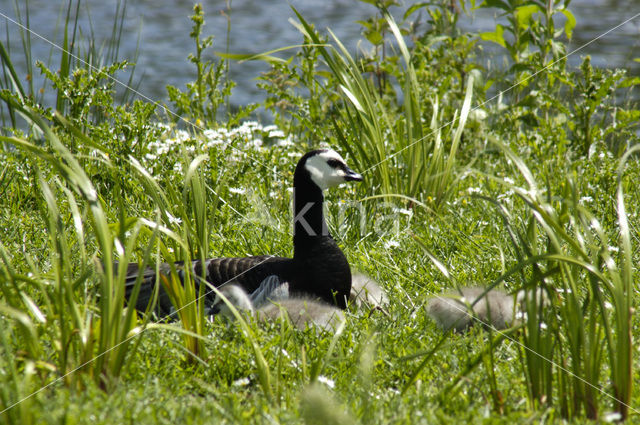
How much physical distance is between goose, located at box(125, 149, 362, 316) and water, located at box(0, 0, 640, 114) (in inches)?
230

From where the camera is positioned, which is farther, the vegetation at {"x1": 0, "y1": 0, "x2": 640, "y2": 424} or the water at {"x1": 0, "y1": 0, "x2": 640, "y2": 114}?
the water at {"x1": 0, "y1": 0, "x2": 640, "y2": 114}

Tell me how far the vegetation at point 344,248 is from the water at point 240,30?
309cm

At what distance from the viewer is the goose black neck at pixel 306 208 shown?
3.84 metres

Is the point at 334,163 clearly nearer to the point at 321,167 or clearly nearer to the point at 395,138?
the point at 321,167

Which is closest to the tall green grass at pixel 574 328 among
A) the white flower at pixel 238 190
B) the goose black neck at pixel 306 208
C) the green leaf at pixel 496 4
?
the goose black neck at pixel 306 208

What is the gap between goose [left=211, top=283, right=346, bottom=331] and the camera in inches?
129

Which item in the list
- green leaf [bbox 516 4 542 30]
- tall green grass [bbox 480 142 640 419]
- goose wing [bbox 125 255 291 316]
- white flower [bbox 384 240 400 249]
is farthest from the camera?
green leaf [bbox 516 4 542 30]

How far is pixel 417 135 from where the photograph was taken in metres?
4.87

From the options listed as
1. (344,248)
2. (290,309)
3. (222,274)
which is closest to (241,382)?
(290,309)

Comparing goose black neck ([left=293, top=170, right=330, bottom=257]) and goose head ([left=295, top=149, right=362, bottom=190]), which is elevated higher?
goose head ([left=295, top=149, right=362, bottom=190])

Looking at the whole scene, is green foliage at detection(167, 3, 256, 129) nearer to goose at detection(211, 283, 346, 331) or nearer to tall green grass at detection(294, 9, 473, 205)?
tall green grass at detection(294, 9, 473, 205)

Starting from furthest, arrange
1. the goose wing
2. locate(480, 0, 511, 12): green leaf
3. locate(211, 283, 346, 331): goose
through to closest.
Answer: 1. locate(480, 0, 511, 12): green leaf
2. the goose wing
3. locate(211, 283, 346, 331): goose

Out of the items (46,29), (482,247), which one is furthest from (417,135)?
(46,29)

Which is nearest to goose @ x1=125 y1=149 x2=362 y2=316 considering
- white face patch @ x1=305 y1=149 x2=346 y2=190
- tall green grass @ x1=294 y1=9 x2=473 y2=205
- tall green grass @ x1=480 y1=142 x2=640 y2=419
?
white face patch @ x1=305 y1=149 x2=346 y2=190
